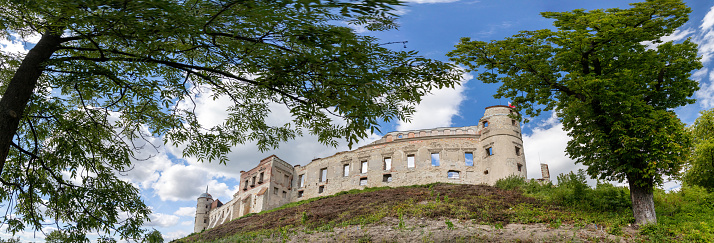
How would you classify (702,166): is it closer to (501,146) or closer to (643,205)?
(643,205)

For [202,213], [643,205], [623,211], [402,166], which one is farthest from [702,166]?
[202,213]

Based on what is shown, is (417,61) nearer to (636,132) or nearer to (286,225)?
(636,132)

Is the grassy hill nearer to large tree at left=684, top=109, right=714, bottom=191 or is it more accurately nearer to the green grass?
the green grass

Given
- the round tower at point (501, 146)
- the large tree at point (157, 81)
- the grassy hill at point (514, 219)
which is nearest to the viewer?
the large tree at point (157, 81)

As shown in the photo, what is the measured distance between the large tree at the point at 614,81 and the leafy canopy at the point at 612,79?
3cm

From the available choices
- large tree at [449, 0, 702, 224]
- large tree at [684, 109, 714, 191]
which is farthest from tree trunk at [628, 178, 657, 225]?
large tree at [684, 109, 714, 191]

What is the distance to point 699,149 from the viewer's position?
1908 centimetres

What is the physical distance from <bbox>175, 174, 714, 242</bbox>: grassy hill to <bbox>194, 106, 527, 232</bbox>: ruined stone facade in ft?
36.6

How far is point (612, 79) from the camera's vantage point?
1286 centimetres

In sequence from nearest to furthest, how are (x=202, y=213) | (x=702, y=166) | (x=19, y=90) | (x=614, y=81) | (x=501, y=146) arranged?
(x=19, y=90) → (x=614, y=81) → (x=702, y=166) → (x=501, y=146) → (x=202, y=213)

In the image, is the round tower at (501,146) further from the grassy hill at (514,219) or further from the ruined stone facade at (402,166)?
the grassy hill at (514,219)

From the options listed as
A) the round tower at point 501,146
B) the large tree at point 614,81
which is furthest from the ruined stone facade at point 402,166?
the large tree at point 614,81

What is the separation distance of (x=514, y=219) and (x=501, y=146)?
17.7 m

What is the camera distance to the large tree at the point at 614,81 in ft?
41.9
